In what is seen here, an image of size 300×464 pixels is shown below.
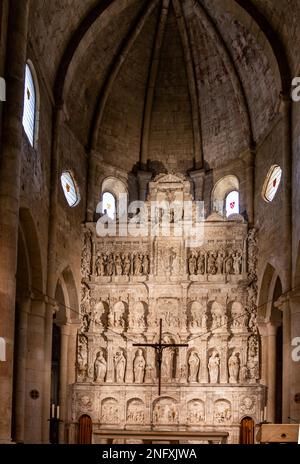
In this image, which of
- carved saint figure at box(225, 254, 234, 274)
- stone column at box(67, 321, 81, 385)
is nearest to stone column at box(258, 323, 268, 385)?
carved saint figure at box(225, 254, 234, 274)

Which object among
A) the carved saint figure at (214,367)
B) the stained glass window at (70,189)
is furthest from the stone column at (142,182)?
the carved saint figure at (214,367)

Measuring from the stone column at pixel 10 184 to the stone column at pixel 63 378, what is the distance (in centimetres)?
1006

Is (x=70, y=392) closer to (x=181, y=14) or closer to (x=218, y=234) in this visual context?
(x=218, y=234)

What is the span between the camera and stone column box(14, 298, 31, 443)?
24.0 metres

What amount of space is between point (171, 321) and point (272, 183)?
6537mm

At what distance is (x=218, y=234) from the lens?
29.9 m

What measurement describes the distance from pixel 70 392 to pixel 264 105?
1333cm

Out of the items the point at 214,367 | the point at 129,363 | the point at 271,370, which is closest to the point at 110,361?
the point at 129,363

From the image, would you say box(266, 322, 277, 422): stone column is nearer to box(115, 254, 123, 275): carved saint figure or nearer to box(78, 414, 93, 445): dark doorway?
box(115, 254, 123, 275): carved saint figure

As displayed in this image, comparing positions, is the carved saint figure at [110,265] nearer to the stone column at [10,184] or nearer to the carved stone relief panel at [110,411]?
the carved stone relief panel at [110,411]

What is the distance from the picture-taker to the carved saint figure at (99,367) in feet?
95.5

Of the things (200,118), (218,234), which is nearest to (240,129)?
(200,118)

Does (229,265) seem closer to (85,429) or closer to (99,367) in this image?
(99,367)

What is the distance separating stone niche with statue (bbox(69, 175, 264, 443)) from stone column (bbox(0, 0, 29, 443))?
408 inches
